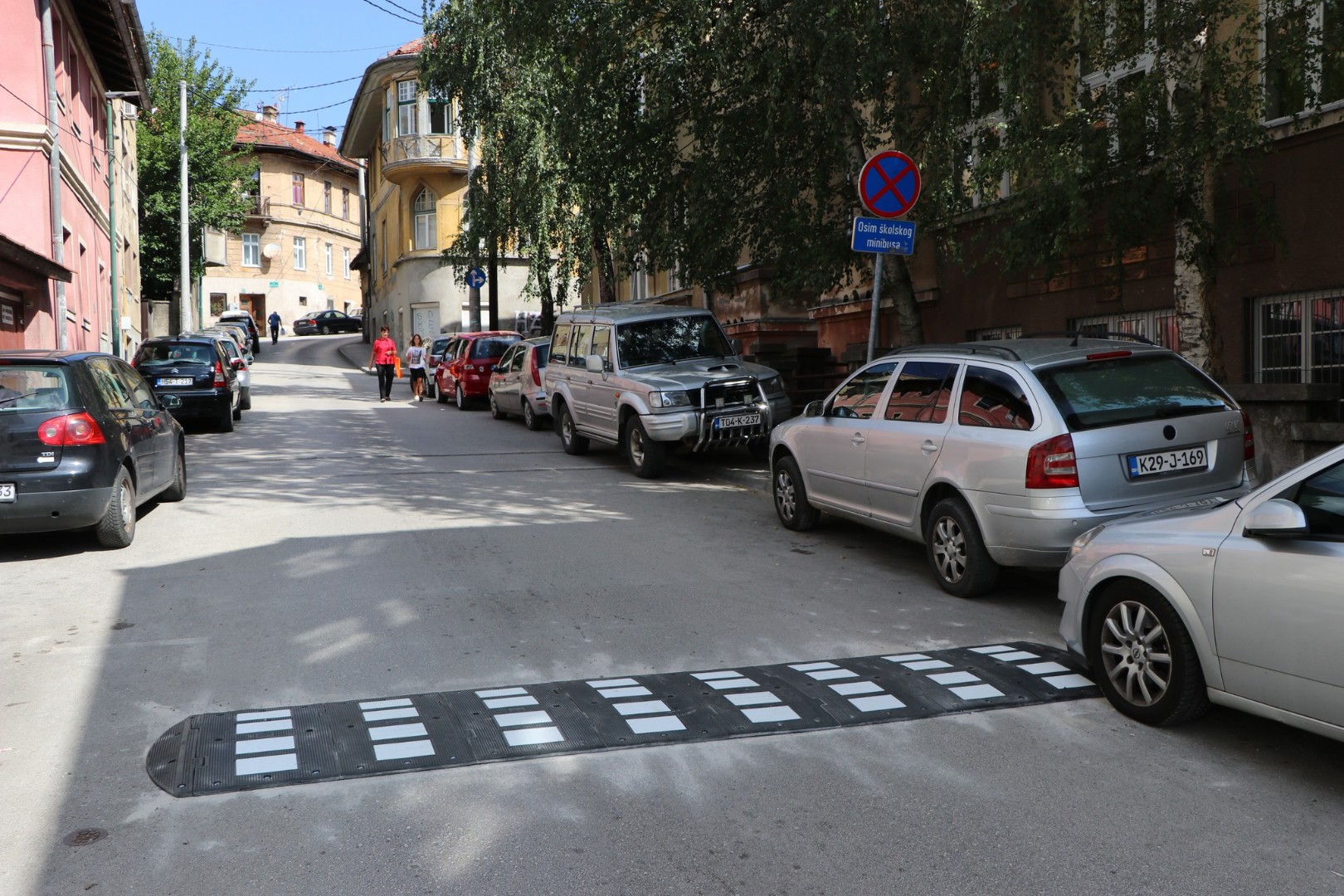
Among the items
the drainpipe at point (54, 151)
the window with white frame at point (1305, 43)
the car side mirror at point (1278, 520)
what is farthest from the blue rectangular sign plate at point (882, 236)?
the drainpipe at point (54, 151)

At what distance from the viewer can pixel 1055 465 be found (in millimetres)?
6758

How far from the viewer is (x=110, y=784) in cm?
436

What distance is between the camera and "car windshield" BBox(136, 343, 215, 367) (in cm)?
1923

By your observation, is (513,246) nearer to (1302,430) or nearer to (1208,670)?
(1302,430)

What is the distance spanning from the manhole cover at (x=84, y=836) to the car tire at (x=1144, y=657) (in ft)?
13.2

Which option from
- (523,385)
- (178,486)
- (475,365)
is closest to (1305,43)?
(178,486)

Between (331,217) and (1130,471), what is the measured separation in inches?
2893

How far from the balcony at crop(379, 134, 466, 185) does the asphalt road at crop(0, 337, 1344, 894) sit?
36340mm

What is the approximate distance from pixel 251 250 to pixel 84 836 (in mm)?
72089

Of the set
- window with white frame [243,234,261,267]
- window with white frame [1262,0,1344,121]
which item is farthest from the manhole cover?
window with white frame [243,234,261,267]

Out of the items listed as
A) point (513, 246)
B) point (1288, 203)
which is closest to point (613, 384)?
point (1288, 203)

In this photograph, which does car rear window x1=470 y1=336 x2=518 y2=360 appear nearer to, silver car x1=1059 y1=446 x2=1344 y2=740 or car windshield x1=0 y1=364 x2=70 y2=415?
car windshield x1=0 y1=364 x2=70 y2=415

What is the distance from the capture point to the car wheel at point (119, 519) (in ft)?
29.4

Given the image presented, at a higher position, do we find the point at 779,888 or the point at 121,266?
Answer: the point at 121,266
